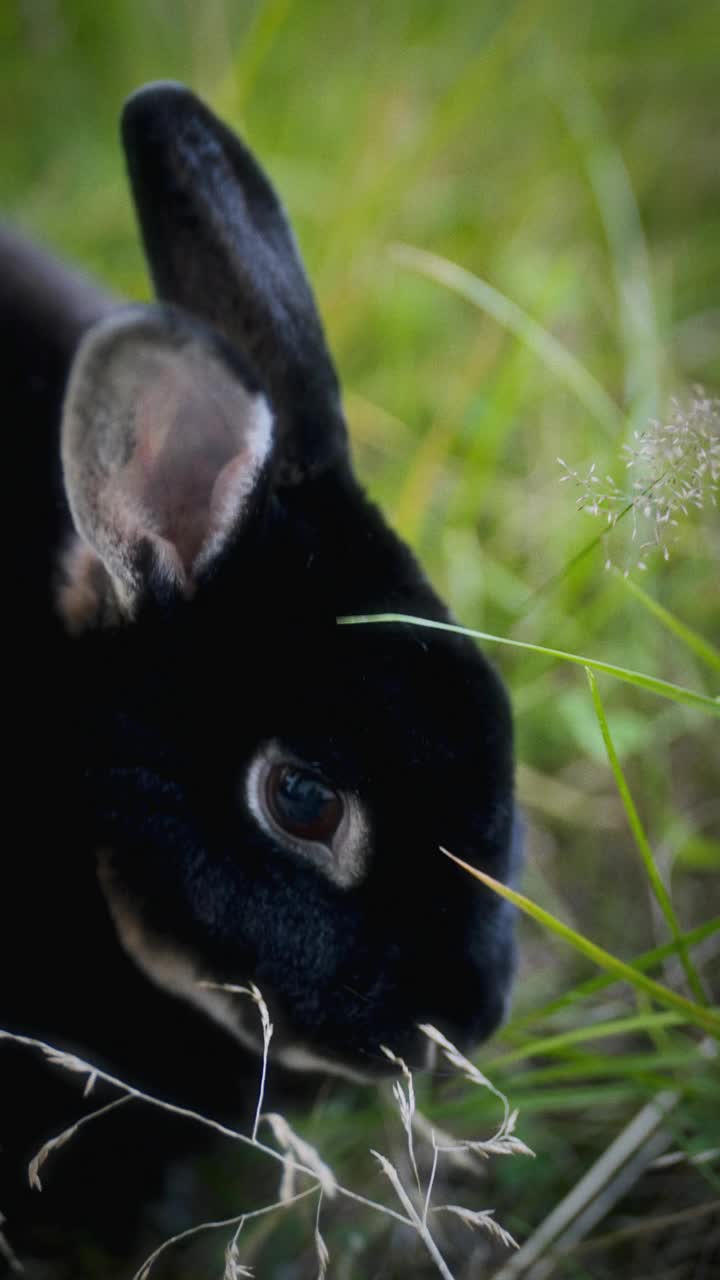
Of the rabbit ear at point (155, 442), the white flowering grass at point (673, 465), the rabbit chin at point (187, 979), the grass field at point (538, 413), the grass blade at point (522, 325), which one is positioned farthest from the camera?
the grass blade at point (522, 325)

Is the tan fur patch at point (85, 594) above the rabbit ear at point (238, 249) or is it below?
below

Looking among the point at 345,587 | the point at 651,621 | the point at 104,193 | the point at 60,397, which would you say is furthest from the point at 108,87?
the point at 345,587

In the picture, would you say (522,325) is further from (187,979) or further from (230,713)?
(187,979)

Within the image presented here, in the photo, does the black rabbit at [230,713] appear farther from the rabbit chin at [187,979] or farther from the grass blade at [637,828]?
the grass blade at [637,828]

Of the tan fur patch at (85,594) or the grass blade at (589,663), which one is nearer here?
the grass blade at (589,663)

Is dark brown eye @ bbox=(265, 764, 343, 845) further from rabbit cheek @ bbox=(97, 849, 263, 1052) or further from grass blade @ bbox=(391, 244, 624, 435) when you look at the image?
grass blade @ bbox=(391, 244, 624, 435)

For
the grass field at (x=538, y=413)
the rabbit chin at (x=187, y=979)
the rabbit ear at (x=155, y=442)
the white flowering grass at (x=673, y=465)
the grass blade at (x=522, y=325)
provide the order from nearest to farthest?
the white flowering grass at (x=673, y=465) → the rabbit ear at (x=155, y=442) → the rabbit chin at (x=187, y=979) → the grass field at (x=538, y=413) → the grass blade at (x=522, y=325)

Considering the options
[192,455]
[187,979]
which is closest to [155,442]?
[192,455]

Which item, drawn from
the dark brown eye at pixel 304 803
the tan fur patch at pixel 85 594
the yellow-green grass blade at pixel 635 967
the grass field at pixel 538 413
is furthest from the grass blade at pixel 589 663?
the tan fur patch at pixel 85 594
